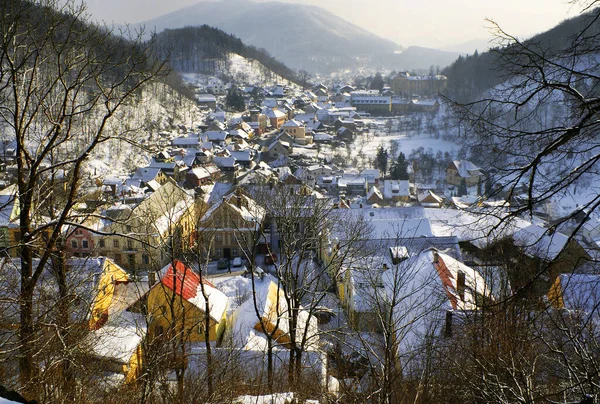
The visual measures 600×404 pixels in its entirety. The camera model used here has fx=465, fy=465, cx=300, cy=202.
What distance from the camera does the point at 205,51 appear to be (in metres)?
76.5

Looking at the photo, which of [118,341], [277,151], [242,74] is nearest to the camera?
[118,341]

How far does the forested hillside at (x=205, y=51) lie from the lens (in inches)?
2874

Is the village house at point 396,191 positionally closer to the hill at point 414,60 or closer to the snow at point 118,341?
the snow at point 118,341

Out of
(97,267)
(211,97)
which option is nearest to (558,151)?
(97,267)

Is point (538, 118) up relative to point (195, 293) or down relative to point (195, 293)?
up

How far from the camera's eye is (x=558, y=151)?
2.12 m

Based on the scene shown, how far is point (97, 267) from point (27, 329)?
6687 mm

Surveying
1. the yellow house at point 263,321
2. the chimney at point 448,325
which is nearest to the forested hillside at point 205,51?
the yellow house at point 263,321

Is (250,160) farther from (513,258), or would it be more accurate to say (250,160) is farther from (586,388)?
(586,388)

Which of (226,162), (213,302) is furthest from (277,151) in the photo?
(213,302)

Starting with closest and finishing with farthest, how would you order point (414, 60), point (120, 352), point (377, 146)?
point (120, 352) → point (377, 146) → point (414, 60)

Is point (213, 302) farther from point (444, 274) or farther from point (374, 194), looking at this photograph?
point (374, 194)

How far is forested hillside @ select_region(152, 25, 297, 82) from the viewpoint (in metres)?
73.0

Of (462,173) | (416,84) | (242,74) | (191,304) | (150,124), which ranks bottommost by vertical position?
(462,173)
